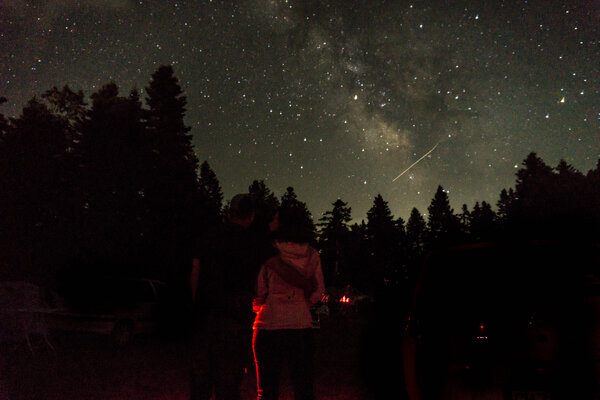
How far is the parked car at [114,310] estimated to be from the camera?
39.1 feet

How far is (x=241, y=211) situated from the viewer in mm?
Result: 3969

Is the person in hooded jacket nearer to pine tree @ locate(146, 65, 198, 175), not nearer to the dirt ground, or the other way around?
the dirt ground

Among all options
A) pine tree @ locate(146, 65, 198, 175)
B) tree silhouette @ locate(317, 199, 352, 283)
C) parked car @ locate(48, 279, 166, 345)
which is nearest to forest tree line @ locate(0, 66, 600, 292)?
pine tree @ locate(146, 65, 198, 175)

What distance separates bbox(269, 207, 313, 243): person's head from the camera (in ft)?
12.2

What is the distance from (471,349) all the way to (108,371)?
7371mm

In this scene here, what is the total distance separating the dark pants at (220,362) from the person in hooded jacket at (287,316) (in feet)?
0.50

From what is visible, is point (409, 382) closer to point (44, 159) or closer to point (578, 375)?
point (578, 375)

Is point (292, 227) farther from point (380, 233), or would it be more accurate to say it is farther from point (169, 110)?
point (380, 233)

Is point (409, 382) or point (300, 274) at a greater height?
point (300, 274)

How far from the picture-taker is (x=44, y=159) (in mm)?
26828

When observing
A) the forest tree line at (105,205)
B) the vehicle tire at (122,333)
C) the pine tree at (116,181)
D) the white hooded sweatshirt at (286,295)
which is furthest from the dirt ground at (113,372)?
the pine tree at (116,181)

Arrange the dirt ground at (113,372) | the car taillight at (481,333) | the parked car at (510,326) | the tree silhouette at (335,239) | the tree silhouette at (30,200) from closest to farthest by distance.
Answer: the parked car at (510,326)
the car taillight at (481,333)
the dirt ground at (113,372)
the tree silhouette at (30,200)
the tree silhouette at (335,239)

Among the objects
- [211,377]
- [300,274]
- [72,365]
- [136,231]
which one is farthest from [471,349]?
[136,231]

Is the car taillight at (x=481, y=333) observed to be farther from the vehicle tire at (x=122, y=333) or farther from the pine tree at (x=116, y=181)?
the pine tree at (x=116, y=181)
